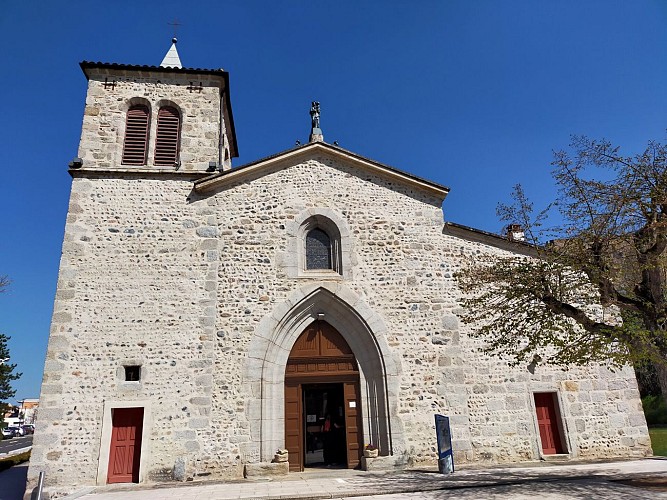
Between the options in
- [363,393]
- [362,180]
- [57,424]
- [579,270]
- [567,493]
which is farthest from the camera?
[362,180]

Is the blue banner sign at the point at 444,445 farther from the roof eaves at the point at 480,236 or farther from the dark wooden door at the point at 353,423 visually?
the roof eaves at the point at 480,236

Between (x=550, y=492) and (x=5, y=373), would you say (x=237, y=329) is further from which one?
(x=5, y=373)

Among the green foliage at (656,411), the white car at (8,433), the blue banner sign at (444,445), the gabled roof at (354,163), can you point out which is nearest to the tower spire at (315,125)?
the gabled roof at (354,163)

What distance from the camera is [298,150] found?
1134 centimetres

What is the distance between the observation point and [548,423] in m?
10.3

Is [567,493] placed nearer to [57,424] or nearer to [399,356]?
[399,356]

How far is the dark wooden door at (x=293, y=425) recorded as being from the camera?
9.55 metres

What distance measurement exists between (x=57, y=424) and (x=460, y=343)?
868 cm

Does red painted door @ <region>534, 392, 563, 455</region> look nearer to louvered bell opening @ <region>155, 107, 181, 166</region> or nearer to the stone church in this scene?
the stone church

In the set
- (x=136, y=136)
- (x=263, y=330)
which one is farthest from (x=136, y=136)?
(x=263, y=330)

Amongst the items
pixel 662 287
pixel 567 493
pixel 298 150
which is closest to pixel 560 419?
pixel 567 493

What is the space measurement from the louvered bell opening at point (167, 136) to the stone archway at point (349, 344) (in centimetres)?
489

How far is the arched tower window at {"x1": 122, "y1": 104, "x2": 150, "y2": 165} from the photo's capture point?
11.2 metres

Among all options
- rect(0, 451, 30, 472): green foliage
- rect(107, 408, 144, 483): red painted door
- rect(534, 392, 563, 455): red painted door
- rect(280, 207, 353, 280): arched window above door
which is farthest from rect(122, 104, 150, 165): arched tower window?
rect(534, 392, 563, 455): red painted door
